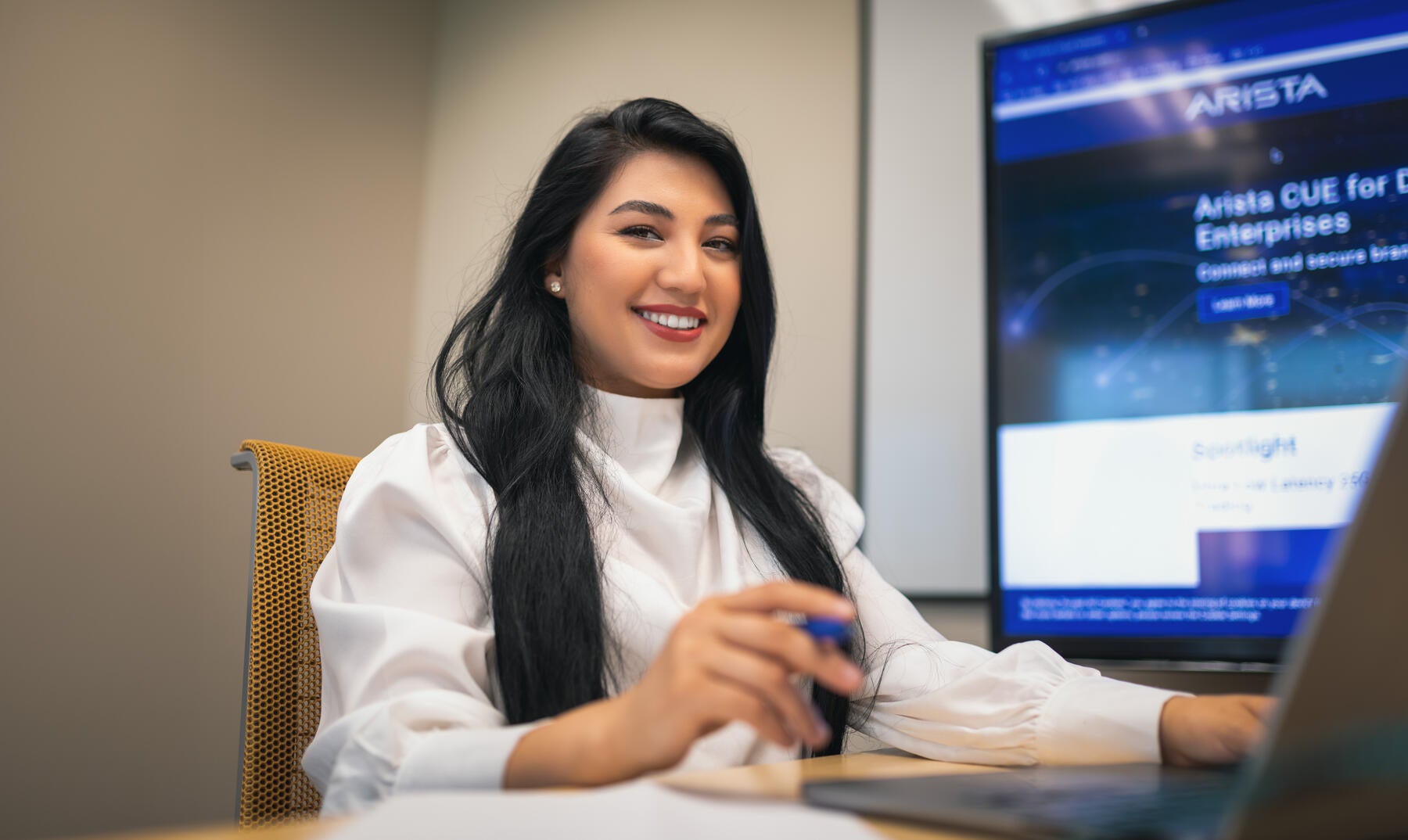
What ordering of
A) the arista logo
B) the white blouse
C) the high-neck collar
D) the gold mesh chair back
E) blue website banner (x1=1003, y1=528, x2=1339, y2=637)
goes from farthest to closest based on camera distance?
the arista logo → blue website banner (x1=1003, y1=528, x2=1339, y2=637) → the high-neck collar → the gold mesh chair back → the white blouse

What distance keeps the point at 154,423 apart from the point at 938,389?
1.67 m

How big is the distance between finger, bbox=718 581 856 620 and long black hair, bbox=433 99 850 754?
0.42 m

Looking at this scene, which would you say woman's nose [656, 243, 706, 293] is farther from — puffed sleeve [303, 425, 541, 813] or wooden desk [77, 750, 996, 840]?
wooden desk [77, 750, 996, 840]

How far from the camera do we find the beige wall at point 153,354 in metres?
2.03

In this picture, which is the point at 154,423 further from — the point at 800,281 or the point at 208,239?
the point at 800,281

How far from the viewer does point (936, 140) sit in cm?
215

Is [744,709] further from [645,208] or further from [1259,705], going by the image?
[645,208]

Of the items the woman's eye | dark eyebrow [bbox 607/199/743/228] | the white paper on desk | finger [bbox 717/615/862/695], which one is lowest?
the white paper on desk

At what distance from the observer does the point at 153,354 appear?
2.25m

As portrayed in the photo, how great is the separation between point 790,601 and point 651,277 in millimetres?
824

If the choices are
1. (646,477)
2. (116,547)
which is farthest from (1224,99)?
(116,547)

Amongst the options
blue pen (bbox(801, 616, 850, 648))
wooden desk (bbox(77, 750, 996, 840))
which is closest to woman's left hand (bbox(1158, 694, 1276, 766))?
wooden desk (bbox(77, 750, 996, 840))

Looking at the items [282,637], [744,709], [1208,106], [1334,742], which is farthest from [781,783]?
[1208,106]

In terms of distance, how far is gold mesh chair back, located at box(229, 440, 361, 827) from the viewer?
1026 mm
